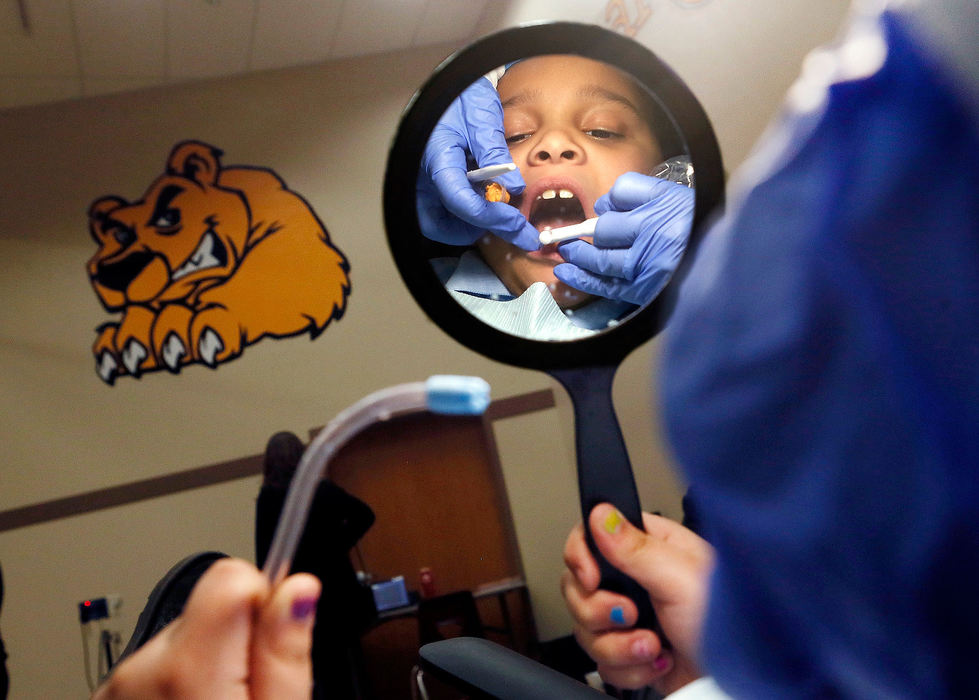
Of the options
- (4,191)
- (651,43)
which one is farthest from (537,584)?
(4,191)

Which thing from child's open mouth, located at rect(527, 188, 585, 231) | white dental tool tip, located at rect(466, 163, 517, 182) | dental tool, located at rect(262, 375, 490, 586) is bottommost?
dental tool, located at rect(262, 375, 490, 586)

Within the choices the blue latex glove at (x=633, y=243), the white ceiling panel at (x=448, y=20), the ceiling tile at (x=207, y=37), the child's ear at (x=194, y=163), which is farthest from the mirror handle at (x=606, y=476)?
the child's ear at (x=194, y=163)

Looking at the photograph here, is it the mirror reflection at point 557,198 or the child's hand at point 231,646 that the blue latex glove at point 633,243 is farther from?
the child's hand at point 231,646

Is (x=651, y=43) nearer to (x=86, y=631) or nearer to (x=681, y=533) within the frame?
(x=681, y=533)

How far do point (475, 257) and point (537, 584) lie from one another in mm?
3756

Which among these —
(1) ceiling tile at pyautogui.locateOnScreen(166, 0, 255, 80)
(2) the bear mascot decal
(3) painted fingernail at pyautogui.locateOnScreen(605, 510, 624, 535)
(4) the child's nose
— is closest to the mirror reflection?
(4) the child's nose

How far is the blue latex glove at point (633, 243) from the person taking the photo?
0.51 m

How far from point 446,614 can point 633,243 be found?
11.1 ft

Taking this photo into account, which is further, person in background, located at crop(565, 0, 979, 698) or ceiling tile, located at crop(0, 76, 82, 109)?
ceiling tile, located at crop(0, 76, 82, 109)

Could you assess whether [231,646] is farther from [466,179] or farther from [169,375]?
[169,375]

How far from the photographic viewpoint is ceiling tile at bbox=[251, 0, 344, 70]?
3.56m

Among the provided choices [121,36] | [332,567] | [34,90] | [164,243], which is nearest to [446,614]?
[332,567]

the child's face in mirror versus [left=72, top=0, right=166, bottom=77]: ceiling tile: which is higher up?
[left=72, top=0, right=166, bottom=77]: ceiling tile

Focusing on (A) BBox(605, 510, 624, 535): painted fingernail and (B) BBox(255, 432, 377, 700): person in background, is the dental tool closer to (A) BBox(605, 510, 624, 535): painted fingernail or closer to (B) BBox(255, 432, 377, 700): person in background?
(A) BBox(605, 510, 624, 535): painted fingernail
